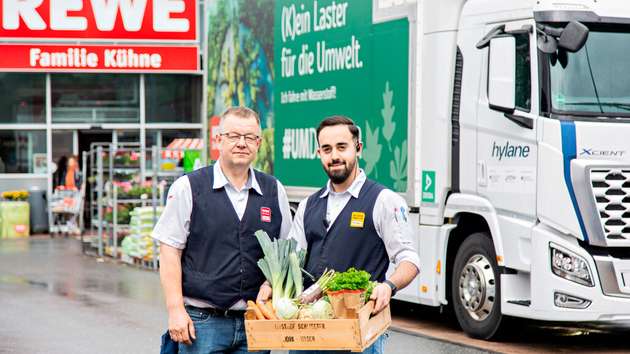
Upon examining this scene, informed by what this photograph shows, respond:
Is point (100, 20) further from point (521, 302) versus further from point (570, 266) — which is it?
point (570, 266)

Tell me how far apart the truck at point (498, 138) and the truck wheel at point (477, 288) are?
0.01 meters

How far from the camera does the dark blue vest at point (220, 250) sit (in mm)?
5922

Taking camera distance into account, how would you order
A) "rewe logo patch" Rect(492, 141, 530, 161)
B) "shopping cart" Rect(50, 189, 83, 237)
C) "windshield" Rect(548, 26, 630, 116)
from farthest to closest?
"shopping cart" Rect(50, 189, 83, 237) → "rewe logo patch" Rect(492, 141, 530, 161) → "windshield" Rect(548, 26, 630, 116)

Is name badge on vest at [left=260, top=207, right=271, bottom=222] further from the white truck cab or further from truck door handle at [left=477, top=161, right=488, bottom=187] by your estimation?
truck door handle at [left=477, top=161, right=488, bottom=187]

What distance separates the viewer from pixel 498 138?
38.4ft

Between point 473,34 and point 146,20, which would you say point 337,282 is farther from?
point 146,20

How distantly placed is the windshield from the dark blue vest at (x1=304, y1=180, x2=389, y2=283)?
5437 mm

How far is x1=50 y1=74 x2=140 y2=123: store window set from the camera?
33.3 m

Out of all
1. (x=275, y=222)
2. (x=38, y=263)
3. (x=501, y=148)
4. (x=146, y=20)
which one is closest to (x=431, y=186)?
(x=501, y=148)

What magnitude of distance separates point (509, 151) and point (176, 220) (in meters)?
6.07

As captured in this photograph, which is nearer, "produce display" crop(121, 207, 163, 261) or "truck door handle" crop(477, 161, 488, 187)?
"truck door handle" crop(477, 161, 488, 187)

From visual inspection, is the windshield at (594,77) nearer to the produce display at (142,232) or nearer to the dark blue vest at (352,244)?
the dark blue vest at (352,244)

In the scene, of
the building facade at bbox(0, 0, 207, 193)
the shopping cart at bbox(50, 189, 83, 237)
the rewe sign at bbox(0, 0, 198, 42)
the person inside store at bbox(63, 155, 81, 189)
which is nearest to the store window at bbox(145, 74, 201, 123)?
the building facade at bbox(0, 0, 207, 193)

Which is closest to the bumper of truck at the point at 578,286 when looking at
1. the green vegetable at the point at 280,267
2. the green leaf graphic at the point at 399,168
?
the green leaf graphic at the point at 399,168
